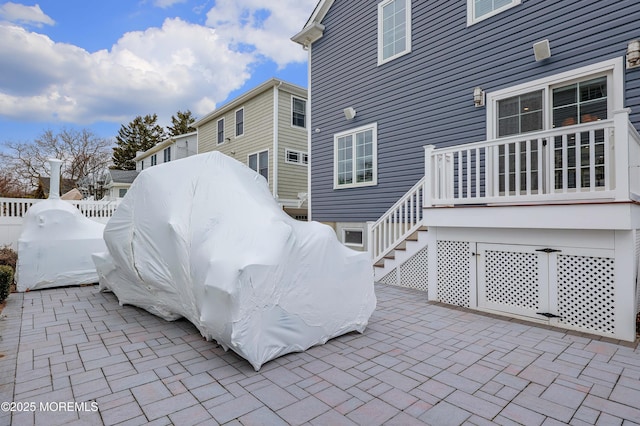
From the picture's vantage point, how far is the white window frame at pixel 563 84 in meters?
4.64

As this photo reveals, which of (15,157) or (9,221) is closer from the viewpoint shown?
(9,221)

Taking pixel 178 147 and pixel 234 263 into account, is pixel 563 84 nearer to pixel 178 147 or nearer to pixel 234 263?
pixel 234 263

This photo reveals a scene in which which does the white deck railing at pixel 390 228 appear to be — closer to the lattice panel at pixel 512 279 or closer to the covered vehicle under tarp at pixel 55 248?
the lattice panel at pixel 512 279

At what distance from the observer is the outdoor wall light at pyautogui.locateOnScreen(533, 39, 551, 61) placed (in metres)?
5.20

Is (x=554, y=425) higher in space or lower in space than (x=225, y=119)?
lower

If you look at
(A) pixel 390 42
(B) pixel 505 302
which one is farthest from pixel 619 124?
(A) pixel 390 42

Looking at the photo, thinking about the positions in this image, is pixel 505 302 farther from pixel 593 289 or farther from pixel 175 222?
pixel 175 222

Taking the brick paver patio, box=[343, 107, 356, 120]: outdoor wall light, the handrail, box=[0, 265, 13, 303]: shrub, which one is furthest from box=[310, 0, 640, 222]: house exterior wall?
box=[0, 265, 13, 303]: shrub

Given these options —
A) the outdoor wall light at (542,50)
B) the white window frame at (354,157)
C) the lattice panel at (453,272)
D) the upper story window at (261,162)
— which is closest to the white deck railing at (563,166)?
the lattice panel at (453,272)

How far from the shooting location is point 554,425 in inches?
79.2

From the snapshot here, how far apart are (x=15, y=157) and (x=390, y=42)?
25518 mm

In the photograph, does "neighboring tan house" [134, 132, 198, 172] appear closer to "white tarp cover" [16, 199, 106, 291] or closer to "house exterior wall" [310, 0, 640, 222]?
"house exterior wall" [310, 0, 640, 222]

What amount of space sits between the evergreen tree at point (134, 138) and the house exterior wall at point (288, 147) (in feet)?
84.3

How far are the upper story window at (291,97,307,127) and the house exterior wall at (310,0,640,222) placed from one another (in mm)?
3527
